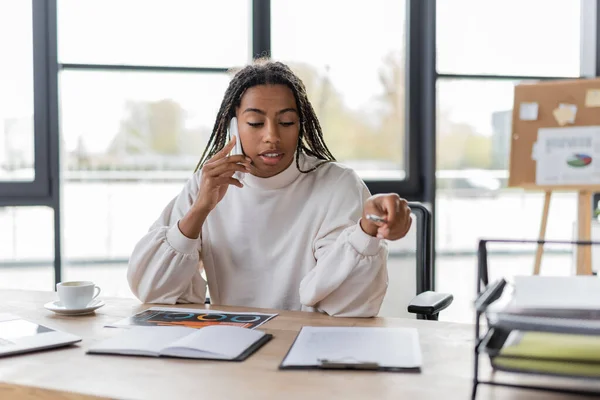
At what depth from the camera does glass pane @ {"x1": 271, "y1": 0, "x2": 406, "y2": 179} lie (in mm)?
2996

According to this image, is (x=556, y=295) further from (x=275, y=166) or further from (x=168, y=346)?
(x=275, y=166)

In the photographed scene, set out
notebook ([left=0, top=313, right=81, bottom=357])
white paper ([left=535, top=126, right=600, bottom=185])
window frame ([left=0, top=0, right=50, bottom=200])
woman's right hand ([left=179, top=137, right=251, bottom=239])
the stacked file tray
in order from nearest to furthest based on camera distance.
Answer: the stacked file tray
notebook ([left=0, top=313, right=81, bottom=357])
woman's right hand ([left=179, top=137, right=251, bottom=239])
white paper ([left=535, top=126, right=600, bottom=185])
window frame ([left=0, top=0, right=50, bottom=200])

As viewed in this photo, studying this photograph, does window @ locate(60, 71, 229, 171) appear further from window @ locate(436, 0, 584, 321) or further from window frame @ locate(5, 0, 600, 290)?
window @ locate(436, 0, 584, 321)

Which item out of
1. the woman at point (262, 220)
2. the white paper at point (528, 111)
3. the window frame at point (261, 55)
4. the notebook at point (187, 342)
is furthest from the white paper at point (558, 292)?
the window frame at point (261, 55)

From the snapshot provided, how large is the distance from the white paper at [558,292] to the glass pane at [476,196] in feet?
7.50

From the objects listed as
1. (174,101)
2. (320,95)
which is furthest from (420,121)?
(174,101)

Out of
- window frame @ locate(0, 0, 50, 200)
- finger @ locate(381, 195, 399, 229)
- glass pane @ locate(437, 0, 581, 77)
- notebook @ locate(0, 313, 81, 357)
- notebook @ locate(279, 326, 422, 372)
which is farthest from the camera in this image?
glass pane @ locate(437, 0, 581, 77)

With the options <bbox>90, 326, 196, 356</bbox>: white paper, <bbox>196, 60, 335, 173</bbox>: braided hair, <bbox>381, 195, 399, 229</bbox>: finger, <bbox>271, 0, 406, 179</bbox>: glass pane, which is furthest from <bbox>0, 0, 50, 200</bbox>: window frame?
<bbox>381, 195, 399, 229</bbox>: finger

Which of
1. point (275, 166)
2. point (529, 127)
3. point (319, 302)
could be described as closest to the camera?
point (319, 302)

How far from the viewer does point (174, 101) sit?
2.96 m

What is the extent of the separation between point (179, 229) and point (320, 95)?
1657mm

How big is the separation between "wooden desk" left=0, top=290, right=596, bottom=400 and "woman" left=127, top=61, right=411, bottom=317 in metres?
0.37

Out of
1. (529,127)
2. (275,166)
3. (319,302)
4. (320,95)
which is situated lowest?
(319,302)

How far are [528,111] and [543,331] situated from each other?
1799mm
